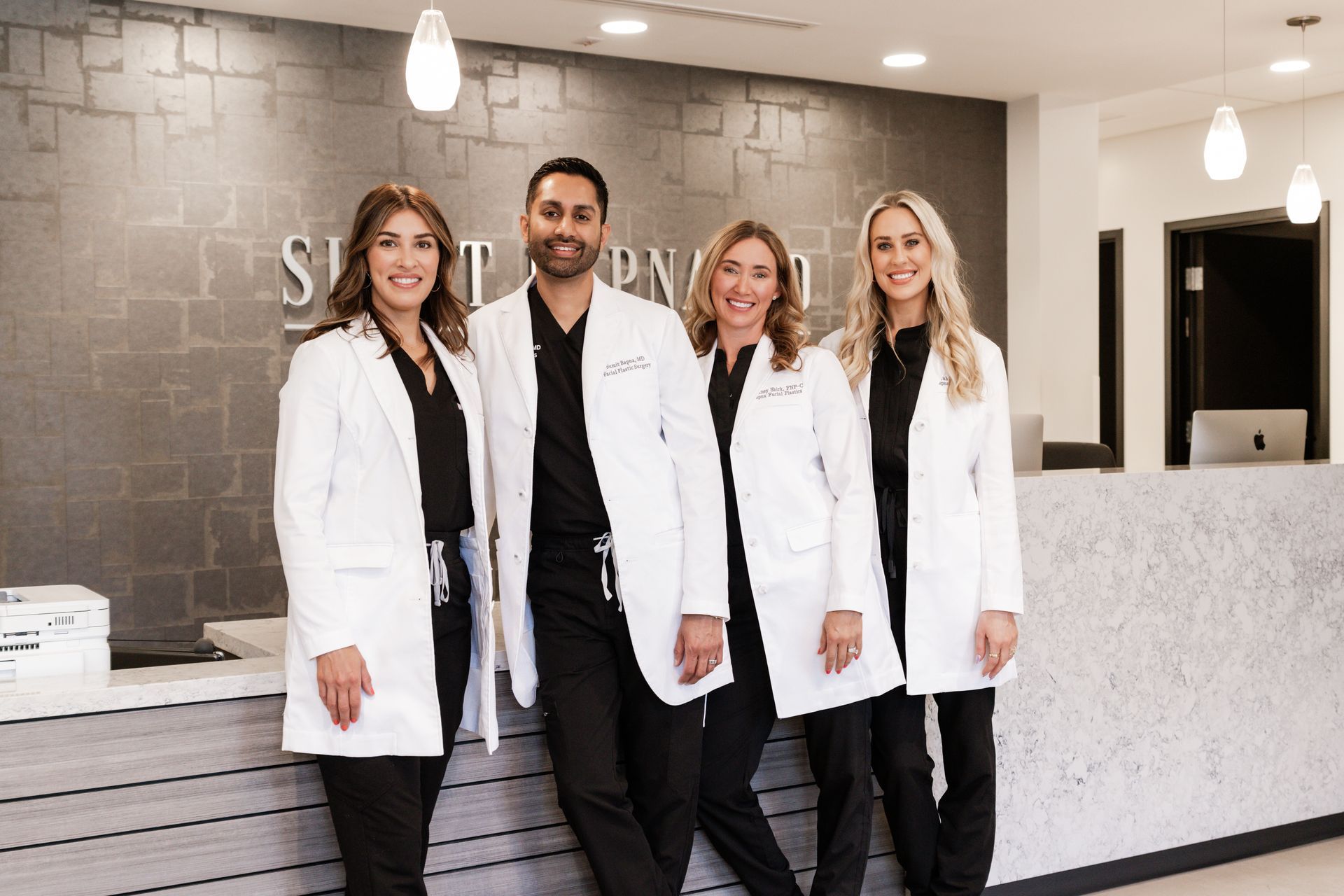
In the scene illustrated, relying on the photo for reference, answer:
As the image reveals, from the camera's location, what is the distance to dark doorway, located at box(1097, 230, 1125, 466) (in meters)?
A: 8.90

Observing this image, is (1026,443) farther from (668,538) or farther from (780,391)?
(668,538)

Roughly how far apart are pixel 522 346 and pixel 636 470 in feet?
1.01

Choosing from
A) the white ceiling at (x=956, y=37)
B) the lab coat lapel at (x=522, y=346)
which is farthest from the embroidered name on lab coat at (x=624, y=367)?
the white ceiling at (x=956, y=37)

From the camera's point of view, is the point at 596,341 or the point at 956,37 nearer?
the point at 596,341

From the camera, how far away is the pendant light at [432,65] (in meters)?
3.60

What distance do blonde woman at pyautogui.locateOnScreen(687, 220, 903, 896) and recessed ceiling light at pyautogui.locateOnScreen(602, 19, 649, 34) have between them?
10.3 ft

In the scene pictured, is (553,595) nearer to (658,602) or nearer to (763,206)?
(658,602)

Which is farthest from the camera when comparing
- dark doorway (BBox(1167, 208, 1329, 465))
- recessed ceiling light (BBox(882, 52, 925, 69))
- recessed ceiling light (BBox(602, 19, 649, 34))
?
dark doorway (BBox(1167, 208, 1329, 465))

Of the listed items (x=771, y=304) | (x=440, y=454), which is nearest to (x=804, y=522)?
(x=771, y=304)

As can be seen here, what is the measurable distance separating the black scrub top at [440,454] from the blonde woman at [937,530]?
91 centimetres

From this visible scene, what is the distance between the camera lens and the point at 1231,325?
343 inches

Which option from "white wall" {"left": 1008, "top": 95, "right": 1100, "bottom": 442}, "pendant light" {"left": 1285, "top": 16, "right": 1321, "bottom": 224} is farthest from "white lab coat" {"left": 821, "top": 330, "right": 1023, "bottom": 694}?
"white wall" {"left": 1008, "top": 95, "right": 1100, "bottom": 442}

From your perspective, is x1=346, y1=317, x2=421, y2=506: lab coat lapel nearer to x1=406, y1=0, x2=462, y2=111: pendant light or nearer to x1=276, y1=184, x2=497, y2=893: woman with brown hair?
x1=276, y1=184, x2=497, y2=893: woman with brown hair

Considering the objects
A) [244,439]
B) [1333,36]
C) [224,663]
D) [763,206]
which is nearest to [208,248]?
[244,439]
